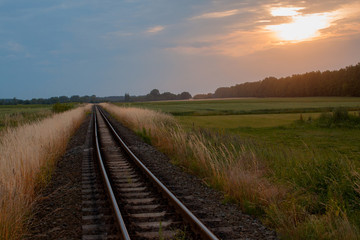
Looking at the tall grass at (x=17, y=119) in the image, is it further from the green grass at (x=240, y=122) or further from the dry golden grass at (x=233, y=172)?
the green grass at (x=240, y=122)

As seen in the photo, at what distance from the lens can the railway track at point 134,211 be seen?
4.80 meters

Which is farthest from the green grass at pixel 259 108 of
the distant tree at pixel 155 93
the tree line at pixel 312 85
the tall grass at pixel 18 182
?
the distant tree at pixel 155 93

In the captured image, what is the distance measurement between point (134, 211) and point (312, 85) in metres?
126

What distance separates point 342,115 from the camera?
26094 millimetres

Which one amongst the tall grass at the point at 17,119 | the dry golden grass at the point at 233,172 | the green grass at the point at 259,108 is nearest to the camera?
the dry golden grass at the point at 233,172

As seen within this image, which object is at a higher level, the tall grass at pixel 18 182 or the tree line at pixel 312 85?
the tree line at pixel 312 85

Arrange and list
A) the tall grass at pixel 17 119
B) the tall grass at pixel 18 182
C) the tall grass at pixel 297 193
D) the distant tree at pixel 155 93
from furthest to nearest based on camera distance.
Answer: the distant tree at pixel 155 93 < the tall grass at pixel 17 119 < the tall grass at pixel 297 193 < the tall grass at pixel 18 182

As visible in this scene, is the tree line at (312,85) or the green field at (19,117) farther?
the tree line at (312,85)

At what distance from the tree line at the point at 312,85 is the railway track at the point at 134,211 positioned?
101 metres

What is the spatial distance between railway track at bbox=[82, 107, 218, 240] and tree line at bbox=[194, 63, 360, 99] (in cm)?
10121

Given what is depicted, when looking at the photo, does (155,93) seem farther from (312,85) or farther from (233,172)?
(233,172)

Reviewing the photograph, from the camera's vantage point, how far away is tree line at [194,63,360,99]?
97125mm

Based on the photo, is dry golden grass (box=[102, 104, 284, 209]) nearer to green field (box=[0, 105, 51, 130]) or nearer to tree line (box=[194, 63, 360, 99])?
green field (box=[0, 105, 51, 130])

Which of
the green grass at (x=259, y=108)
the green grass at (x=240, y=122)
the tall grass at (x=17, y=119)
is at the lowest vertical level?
the green grass at (x=240, y=122)
